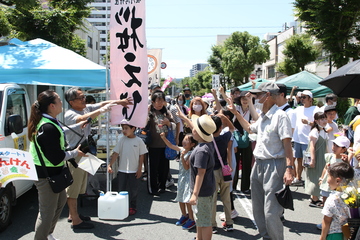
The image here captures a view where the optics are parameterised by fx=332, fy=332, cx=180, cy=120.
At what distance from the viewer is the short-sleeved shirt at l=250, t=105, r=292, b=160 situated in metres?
3.67

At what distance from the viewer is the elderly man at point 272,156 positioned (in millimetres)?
3664

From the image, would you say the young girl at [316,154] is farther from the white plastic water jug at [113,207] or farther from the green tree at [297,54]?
the green tree at [297,54]

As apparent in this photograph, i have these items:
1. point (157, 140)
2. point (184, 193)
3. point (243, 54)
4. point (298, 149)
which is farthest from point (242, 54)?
point (184, 193)

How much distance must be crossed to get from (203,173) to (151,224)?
6.12 ft

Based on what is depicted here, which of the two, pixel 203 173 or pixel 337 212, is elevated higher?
pixel 203 173

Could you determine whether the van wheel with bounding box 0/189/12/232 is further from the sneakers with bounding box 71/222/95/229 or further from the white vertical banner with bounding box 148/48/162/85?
the white vertical banner with bounding box 148/48/162/85

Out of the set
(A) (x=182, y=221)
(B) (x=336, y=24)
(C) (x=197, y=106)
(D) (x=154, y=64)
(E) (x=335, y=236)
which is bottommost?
(A) (x=182, y=221)

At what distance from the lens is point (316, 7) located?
15.4 metres

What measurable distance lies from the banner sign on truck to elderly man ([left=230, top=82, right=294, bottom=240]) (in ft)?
8.30

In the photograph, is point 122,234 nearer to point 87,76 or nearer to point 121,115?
point 121,115

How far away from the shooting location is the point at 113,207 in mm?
4844

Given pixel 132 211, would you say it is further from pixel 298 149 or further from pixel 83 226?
pixel 298 149

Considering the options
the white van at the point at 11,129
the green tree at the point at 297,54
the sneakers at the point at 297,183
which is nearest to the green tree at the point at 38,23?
the white van at the point at 11,129

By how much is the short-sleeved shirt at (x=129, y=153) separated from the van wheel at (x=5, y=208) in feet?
5.40
